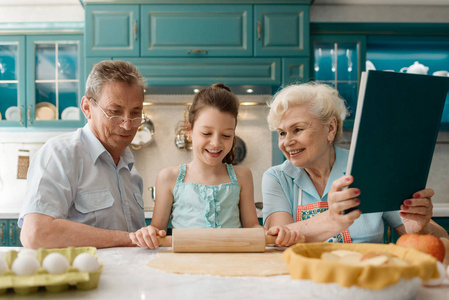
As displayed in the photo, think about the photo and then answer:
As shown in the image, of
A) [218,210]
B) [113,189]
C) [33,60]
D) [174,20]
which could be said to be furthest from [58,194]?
[33,60]

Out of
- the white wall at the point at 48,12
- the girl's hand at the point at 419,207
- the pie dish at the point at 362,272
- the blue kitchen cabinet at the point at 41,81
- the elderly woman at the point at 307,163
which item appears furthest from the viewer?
the white wall at the point at 48,12

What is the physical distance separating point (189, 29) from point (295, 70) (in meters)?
0.88

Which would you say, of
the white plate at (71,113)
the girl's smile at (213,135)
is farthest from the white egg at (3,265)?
the white plate at (71,113)

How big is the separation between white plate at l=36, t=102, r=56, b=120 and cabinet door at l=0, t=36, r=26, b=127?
11 cm

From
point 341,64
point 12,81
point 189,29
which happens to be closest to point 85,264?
point 189,29

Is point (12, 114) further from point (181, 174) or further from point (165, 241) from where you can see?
point (165, 241)

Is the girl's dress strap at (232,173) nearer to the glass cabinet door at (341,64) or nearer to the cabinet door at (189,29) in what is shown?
the cabinet door at (189,29)

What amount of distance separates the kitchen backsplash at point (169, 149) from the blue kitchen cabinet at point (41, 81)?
276 mm

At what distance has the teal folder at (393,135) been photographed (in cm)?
87

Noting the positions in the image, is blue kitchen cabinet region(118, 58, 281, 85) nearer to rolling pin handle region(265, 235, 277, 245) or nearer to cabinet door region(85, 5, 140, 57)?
cabinet door region(85, 5, 140, 57)

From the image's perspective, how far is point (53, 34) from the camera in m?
3.23

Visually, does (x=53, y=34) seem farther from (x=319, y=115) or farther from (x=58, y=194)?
(x=319, y=115)

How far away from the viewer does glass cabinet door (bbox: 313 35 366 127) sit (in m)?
3.26

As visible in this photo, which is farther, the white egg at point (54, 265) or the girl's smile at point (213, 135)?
the girl's smile at point (213, 135)
